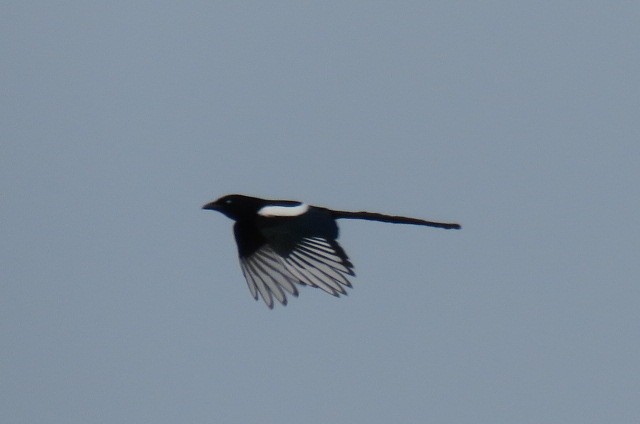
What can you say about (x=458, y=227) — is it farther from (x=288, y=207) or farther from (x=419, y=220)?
(x=288, y=207)

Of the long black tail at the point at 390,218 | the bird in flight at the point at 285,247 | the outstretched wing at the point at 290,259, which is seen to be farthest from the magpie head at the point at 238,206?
the long black tail at the point at 390,218

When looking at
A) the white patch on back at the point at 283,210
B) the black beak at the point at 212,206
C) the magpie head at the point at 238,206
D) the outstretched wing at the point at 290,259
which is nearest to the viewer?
the outstretched wing at the point at 290,259

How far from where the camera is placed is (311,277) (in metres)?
10.9

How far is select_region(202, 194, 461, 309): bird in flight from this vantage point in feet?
35.8

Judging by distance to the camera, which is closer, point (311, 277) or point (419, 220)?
point (311, 277)

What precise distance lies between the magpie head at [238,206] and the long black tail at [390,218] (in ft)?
1.76

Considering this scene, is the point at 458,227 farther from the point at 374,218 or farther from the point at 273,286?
the point at 273,286

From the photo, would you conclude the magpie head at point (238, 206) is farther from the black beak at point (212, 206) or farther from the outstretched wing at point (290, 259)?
the outstretched wing at point (290, 259)

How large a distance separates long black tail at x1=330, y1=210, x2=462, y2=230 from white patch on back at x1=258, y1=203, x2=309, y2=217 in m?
0.31

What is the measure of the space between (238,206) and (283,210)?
362mm

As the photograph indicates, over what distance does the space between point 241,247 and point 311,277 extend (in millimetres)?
659

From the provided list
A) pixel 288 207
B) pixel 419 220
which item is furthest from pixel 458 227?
pixel 288 207

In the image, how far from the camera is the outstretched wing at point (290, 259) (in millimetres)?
10898

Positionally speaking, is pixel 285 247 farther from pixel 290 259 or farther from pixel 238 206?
pixel 238 206
